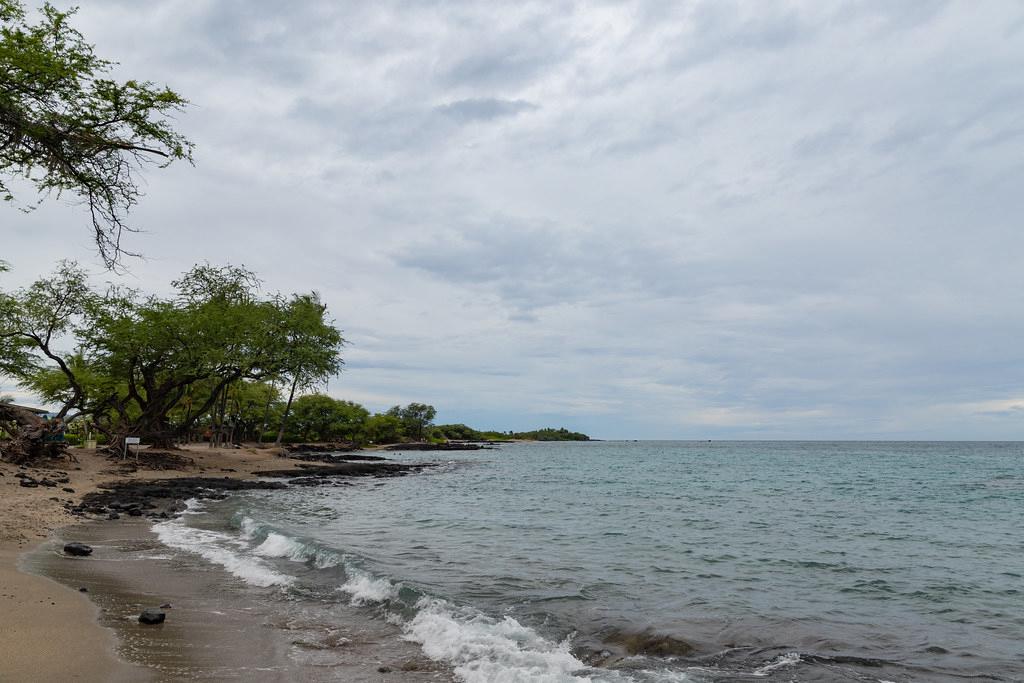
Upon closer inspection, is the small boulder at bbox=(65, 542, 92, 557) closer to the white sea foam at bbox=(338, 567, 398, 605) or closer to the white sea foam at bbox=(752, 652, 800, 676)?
the white sea foam at bbox=(338, 567, 398, 605)

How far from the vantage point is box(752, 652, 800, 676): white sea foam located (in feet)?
26.7

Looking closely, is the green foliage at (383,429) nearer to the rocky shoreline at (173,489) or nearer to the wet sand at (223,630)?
the rocky shoreline at (173,489)

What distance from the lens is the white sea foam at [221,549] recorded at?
12328mm

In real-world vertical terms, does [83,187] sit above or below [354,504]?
above

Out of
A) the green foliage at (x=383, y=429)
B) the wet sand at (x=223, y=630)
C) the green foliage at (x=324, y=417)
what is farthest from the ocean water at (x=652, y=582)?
the green foliage at (x=383, y=429)

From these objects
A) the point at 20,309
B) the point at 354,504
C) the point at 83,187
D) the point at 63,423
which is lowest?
the point at 354,504

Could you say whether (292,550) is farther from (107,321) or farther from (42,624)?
(107,321)

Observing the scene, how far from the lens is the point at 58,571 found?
36.6 feet

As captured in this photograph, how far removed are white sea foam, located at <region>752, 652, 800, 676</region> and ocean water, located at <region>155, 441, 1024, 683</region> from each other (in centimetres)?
4

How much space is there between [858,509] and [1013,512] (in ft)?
21.6

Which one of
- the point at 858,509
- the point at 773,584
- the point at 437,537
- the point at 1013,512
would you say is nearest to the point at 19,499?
the point at 437,537

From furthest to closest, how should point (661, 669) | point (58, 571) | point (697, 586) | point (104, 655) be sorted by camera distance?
point (697, 586), point (58, 571), point (661, 669), point (104, 655)

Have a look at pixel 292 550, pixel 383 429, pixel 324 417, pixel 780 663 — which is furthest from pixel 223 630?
pixel 383 429

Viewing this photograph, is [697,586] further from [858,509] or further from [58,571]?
[858,509]
